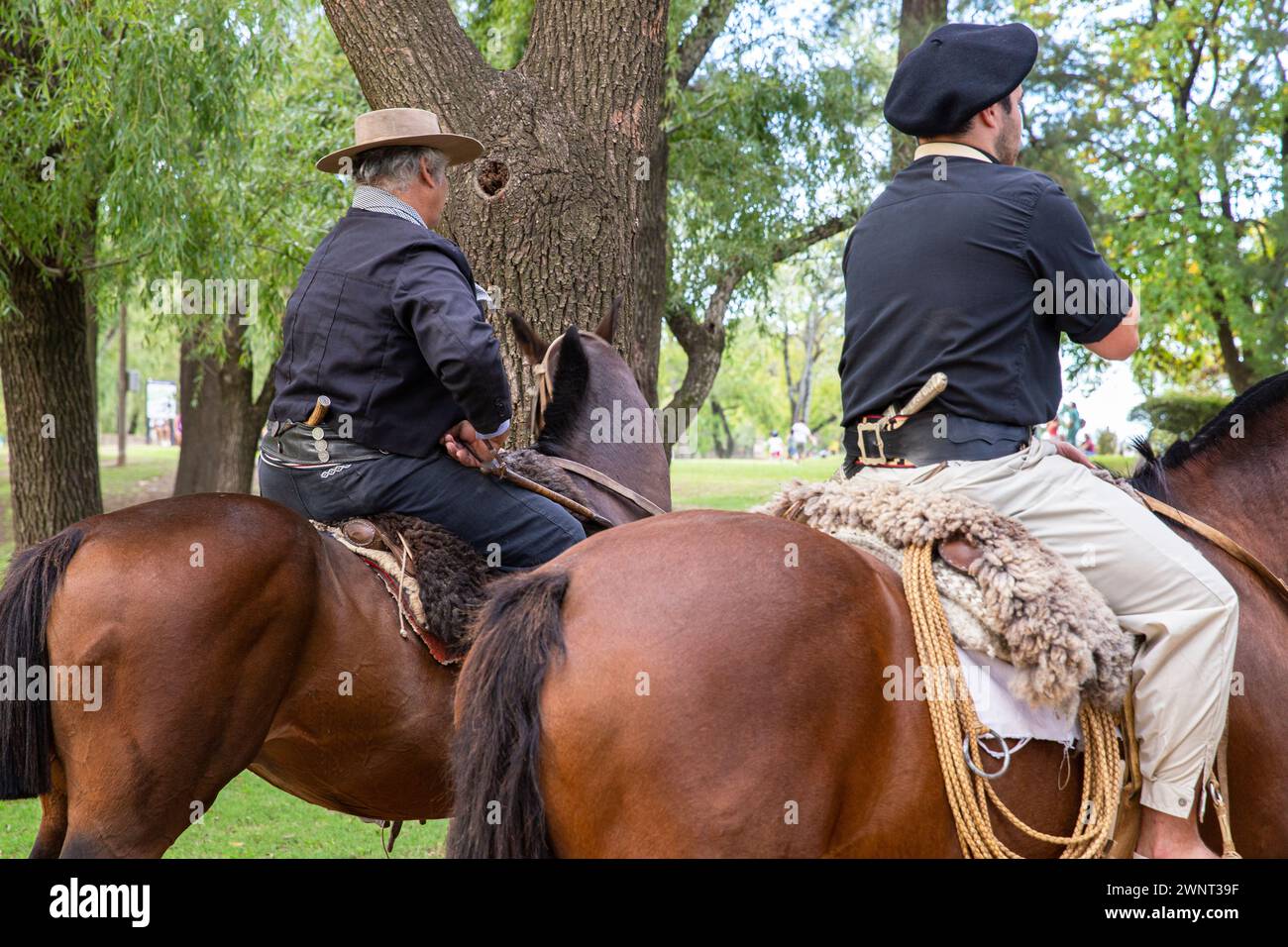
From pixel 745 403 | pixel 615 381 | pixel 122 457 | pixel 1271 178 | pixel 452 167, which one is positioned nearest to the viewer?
pixel 615 381

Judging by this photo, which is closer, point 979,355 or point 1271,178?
point 979,355

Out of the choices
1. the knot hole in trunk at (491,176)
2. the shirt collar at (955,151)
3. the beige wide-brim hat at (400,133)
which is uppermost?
the knot hole in trunk at (491,176)

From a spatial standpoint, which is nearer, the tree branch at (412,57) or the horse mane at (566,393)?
the horse mane at (566,393)

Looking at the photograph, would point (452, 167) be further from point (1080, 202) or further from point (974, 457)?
point (1080, 202)

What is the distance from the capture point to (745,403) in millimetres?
54969

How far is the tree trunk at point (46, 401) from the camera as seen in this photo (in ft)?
31.0

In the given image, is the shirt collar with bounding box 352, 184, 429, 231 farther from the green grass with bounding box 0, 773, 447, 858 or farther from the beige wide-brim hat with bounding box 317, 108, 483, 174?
the green grass with bounding box 0, 773, 447, 858

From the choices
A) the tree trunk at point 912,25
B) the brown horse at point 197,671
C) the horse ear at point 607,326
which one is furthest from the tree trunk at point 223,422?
the brown horse at point 197,671

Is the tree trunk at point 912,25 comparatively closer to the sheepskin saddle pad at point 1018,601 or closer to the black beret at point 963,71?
the black beret at point 963,71

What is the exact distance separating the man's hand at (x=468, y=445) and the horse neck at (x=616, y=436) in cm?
73

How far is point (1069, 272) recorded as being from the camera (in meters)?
3.13

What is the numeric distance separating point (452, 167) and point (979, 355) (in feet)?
11.8

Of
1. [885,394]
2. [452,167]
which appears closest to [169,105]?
[452,167]

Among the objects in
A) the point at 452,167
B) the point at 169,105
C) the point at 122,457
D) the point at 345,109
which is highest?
the point at 345,109
